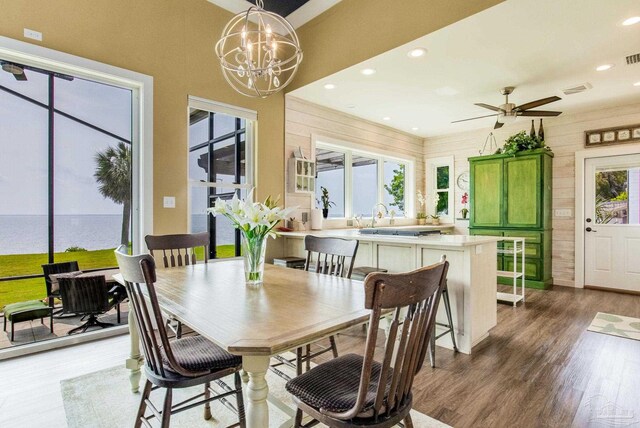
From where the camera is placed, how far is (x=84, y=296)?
320cm

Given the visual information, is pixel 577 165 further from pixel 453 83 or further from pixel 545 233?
pixel 453 83

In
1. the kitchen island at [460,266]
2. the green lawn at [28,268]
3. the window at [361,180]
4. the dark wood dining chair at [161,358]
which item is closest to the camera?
the dark wood dining chair at [161,358]

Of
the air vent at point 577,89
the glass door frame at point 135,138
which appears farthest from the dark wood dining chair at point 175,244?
the air vent at point 577,89

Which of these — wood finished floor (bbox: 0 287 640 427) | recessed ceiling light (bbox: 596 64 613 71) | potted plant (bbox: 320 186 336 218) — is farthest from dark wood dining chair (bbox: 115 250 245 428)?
recessed ceiling light (bbox: 596 64 613 71)

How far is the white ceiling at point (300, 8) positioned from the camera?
385cm

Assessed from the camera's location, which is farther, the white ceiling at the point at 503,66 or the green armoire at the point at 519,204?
the green armoire at the point at 519,204

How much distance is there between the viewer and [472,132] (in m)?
6.55

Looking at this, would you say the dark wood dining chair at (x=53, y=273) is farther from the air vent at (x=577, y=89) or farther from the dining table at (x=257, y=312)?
the air vent at (x=577, y=89)

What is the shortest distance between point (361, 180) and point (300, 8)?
2903 mm

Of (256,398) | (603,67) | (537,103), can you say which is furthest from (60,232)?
(603,67)

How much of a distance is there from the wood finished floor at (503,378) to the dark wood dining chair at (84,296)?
370 mm

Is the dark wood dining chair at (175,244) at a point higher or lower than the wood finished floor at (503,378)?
higher

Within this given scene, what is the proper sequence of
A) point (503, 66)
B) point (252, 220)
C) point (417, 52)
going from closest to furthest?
1. point (252, 220)
2. point (417, 52)
3. point (503, 66)

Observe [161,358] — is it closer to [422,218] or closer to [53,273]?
[53,273]
